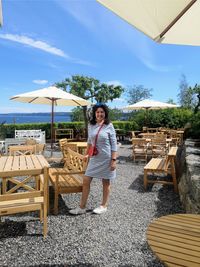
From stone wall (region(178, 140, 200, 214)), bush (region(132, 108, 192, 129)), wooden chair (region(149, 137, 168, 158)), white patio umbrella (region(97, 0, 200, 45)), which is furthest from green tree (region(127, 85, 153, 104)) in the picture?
white patio umbrella (region(97, 0, 200, 45))

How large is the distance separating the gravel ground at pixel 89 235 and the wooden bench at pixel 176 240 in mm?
1201

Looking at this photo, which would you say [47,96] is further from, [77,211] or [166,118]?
[166,118]

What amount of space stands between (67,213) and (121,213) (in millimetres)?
903

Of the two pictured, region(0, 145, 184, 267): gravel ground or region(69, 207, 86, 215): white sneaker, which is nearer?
region(0, 145, 184, 267): gravel ground

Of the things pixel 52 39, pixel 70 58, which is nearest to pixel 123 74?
pixel 70 58

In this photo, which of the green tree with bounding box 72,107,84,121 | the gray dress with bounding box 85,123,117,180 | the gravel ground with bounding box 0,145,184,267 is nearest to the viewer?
the gravel ground with bounding box 0,145,184,267

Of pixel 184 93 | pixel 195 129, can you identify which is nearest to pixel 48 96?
pixel 195 129

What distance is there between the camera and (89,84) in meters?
32.0

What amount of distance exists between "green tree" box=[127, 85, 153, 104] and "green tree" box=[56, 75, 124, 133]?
885cm

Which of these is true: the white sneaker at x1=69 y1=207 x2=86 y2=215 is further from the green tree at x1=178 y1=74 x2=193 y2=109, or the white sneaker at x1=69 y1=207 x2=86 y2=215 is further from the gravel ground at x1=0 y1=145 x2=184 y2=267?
the green tree at x1=178 y1=74 x2=193 y2=109

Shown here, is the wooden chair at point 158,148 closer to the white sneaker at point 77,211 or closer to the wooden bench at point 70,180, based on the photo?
the wooden bench at point 70,180

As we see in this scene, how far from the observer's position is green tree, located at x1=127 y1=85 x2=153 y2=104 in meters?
40.1

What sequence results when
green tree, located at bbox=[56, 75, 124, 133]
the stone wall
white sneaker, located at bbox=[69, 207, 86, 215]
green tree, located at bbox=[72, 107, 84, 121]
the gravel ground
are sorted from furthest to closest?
green tree, located at bbox=[56, 75, 124, 133] → green tree, located at bbox=[72, 107, 84, 121] → white sneaker, located at bbox=[69, 207, 86, 215] → the stone wall → the gravel ground

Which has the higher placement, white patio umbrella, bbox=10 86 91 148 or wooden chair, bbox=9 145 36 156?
white patio umbrella, bbox=10 86 91 148
